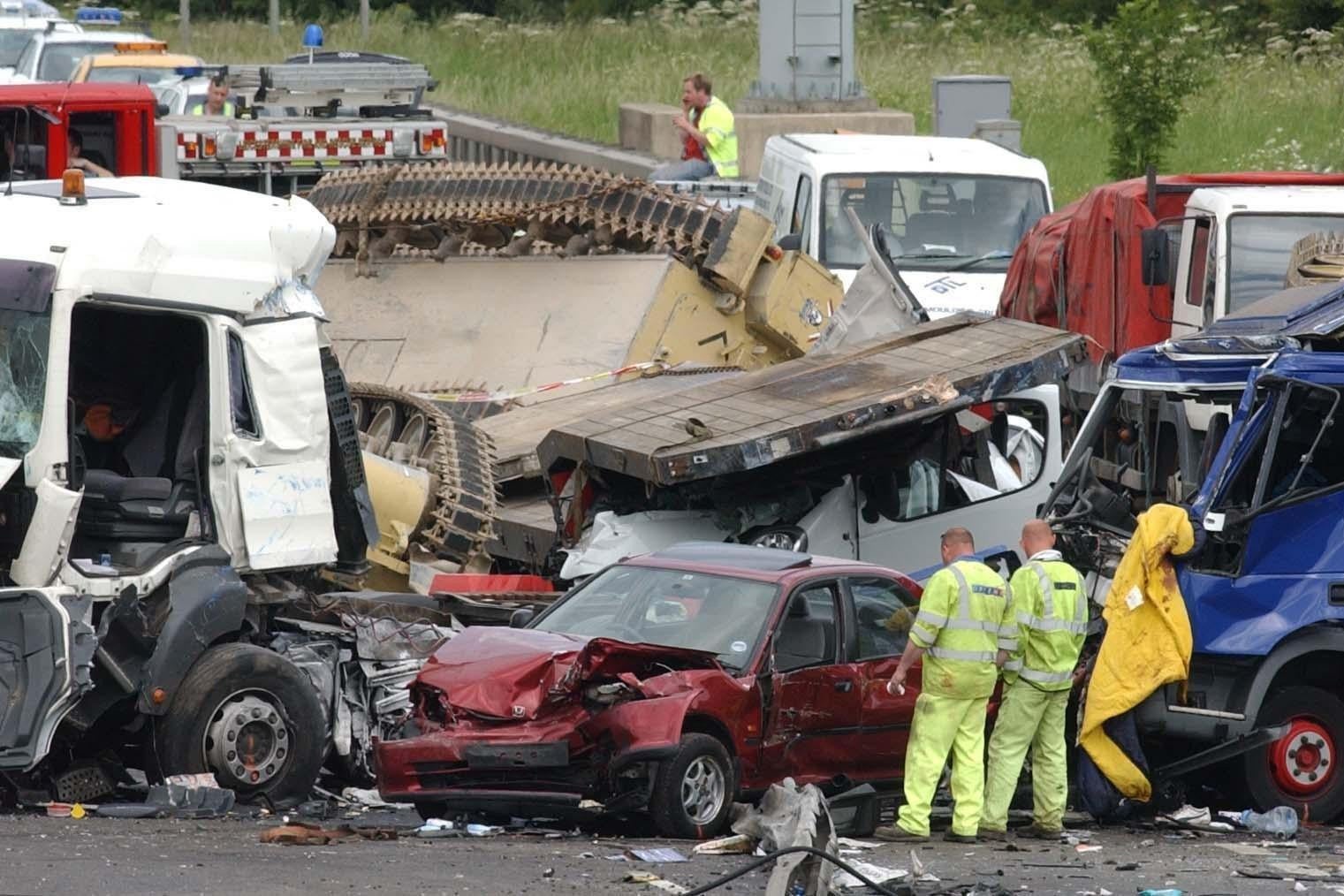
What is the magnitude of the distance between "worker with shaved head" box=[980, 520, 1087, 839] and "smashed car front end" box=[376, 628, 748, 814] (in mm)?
1392

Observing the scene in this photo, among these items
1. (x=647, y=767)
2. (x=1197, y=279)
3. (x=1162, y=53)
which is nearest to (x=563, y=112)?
(x=1162, y=53)

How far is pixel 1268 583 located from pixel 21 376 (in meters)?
5.70

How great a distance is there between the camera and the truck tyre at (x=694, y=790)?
10133 millimetres

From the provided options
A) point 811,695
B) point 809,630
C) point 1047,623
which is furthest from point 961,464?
point 811,695

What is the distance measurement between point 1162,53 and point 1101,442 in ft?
49.7

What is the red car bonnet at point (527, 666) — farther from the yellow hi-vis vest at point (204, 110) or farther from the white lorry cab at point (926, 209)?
the yellow hi-vis vest at point (204, 110)

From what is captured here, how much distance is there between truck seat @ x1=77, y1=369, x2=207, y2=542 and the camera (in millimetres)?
10719

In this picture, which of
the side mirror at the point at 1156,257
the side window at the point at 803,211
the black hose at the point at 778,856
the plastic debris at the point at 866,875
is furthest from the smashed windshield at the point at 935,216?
the black hose at the point at 778,856

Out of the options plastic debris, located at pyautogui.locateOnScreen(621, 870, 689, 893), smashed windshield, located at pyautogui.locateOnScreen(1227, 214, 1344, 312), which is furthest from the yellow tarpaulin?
smashed windshield, located at pyautogui.locateOnScreen(1227, 214, 1344, 312)

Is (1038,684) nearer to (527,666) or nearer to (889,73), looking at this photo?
(527,666)

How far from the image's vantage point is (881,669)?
37.0 feet

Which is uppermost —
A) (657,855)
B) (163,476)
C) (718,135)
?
(718,135)

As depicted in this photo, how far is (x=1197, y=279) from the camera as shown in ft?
53.9

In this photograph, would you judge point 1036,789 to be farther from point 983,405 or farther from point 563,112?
point 563,112
